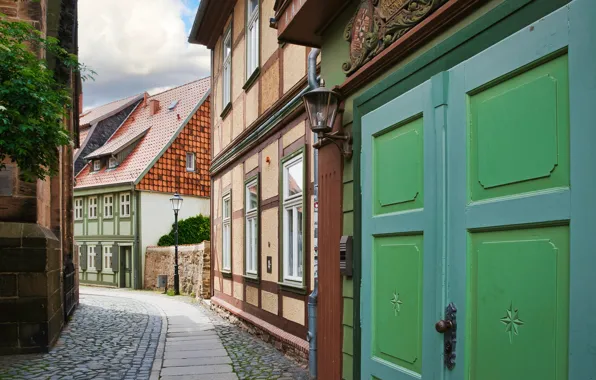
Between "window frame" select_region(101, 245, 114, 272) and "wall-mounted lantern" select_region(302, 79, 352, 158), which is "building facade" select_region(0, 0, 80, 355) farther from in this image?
"window frame" select_region(101, 245, 114, 272)

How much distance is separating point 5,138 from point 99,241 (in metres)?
26.4

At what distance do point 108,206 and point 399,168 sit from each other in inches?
1142

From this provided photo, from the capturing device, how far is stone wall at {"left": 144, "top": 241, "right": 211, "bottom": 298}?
17484 millimetres

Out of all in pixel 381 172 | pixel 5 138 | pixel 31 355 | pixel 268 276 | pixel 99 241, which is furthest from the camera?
pixel 99 241

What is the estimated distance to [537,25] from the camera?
2.21 m

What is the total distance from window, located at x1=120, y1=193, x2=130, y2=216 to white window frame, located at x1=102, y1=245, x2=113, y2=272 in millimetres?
2111

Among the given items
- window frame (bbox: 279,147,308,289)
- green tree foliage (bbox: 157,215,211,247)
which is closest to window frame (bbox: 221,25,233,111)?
window frame (bbox: 279,147,308,289)

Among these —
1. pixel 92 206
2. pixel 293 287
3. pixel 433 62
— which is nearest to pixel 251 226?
pixel 293 287

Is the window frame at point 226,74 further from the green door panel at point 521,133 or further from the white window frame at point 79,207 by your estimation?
the white window frame at point 79,207

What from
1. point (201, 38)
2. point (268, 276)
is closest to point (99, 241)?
point (201, 38)

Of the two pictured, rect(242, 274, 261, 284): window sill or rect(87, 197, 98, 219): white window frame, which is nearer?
rect(242, 274, 261, 284): window sill

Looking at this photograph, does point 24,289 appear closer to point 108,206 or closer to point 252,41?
point 252,41

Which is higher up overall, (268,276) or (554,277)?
(554,277)

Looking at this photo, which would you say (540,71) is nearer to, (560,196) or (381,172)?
(560,196)
